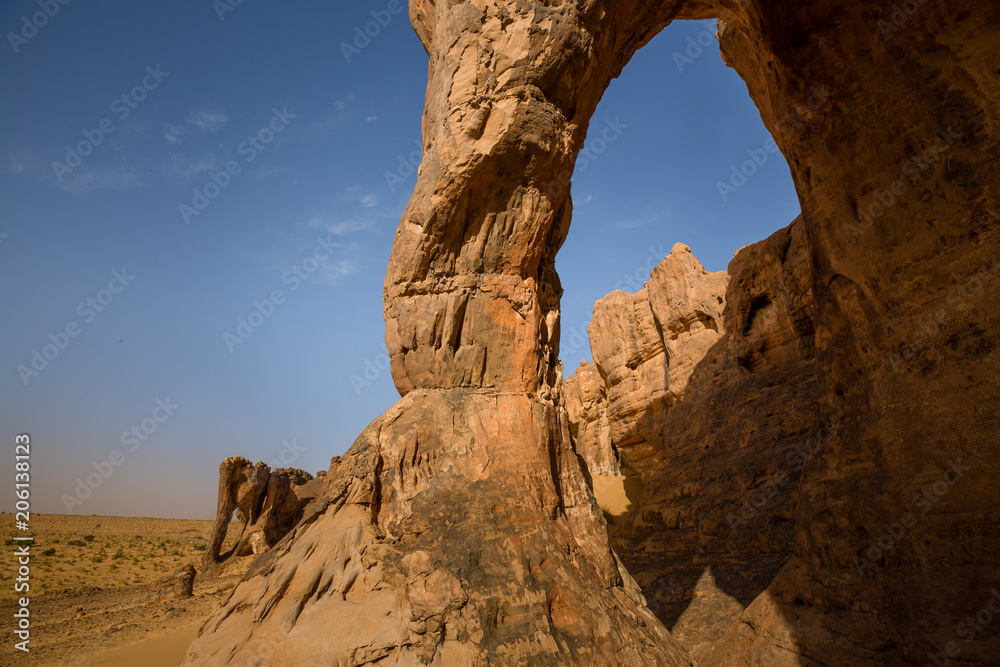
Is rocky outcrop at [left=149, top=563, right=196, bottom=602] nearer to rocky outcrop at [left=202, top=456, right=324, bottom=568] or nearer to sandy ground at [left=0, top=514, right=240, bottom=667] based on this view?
sandy ground at [left=0, top=514, right=240, bottom=667]

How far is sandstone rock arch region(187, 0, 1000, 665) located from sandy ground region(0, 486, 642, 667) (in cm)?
497

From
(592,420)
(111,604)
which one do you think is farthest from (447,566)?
(592,420)

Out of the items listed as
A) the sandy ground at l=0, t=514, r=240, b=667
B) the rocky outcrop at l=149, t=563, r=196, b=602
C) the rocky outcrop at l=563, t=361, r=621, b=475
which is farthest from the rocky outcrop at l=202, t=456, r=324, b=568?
the rocky outcrop at l=563, t=361, r=621, b=475

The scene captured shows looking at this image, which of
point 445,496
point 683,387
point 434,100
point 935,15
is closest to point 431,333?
point 445,496

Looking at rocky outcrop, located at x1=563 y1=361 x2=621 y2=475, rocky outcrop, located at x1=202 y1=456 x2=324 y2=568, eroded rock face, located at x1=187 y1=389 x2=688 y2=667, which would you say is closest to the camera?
eroded rock face, located at x1=187 y1=389 x2=688 y2=667

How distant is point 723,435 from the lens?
41.0 feet

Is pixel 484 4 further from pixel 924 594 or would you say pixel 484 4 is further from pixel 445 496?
pixel 924 594

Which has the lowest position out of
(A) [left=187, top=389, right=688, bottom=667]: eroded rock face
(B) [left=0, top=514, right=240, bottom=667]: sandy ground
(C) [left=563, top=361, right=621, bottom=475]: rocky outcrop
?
(B) [left=0, top=514, right=240, bottom=667]: sandy ground

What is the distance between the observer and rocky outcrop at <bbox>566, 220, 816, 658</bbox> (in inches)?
346

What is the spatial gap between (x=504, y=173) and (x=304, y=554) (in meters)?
4.50

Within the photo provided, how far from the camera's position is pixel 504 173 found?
5.80m

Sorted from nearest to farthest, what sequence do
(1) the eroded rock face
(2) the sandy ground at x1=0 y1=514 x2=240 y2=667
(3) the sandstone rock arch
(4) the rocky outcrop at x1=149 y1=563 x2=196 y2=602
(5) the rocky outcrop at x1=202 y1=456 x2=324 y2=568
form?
(1) the eroded rock face → (3) the sandstone rock arch → (2) the sandy ground at x1=0 y1=514 x2=240 y2=667 → (4) the rocky outcrop at x1=149 y1=563 x2=196 y2=602 → (5) the rocky outcrop at x1=202 y1=456 x2=324 y2=568

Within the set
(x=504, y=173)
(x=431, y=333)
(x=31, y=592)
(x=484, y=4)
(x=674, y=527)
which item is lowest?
(x=31, y=592)

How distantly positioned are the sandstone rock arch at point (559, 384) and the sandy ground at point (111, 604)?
16.3ft
